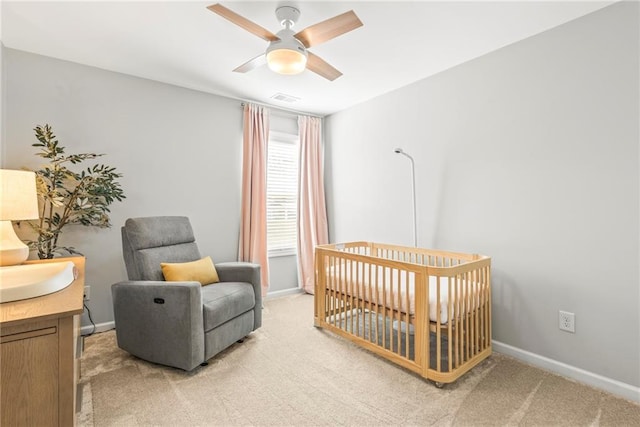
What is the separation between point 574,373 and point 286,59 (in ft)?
9.06

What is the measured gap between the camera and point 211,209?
11.6 ft

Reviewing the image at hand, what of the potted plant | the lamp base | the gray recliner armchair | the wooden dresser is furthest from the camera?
the potted plant

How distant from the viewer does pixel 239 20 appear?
1747 millimetres

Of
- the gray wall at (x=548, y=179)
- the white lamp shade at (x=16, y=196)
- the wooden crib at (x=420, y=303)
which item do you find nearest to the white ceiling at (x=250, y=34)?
the gray wall at (x=548, y=179)

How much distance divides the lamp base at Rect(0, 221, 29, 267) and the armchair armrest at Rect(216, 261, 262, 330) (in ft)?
4.53

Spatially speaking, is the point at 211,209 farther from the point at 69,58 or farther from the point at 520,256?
the point at 520,256

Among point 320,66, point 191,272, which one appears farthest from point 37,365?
point 320,66

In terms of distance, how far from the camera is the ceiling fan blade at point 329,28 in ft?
5.68

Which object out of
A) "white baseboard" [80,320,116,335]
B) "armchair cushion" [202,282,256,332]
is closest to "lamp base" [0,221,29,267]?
"armchair cushion" [202,282,256,332]

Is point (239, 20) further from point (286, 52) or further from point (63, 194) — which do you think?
point (63, 194)

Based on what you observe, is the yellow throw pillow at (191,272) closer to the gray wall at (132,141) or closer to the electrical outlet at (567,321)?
the gray wall at (132,141)

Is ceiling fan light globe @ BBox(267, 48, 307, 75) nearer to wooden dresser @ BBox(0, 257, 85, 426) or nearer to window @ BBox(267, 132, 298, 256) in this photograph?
wooden dresser @ BBox(0, 257, 85, 426)

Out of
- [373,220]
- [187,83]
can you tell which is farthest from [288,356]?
[187,83]

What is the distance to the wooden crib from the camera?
204 cm
